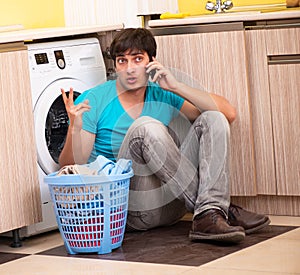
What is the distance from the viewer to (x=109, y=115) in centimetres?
321

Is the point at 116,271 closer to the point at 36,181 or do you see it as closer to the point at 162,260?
the point at 162,260

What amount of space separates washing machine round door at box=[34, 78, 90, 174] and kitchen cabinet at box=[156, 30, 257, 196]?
0.46 meters

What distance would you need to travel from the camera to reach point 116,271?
2.70 meters

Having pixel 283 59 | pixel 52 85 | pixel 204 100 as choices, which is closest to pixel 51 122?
pixel 52 85

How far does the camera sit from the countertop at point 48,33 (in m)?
3.07

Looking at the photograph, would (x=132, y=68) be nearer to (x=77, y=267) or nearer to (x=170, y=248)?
(x=170, y=248)

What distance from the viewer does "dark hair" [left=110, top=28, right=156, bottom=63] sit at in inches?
125

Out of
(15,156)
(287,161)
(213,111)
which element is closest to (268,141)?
(287,161)

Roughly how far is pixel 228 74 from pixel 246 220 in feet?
2.13

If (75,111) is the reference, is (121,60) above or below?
above

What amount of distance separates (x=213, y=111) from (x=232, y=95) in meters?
0.25

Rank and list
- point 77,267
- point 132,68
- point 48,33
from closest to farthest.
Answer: point 77,267 → point 132,68 → point 48,33

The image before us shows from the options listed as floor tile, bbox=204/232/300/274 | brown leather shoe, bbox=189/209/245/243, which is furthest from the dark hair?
floor tile, bbox=204/232/300/274

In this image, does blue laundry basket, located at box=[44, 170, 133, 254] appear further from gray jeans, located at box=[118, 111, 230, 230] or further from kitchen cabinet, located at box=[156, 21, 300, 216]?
kitchen cabinet, located at box=[156, 21, 300, 216]
